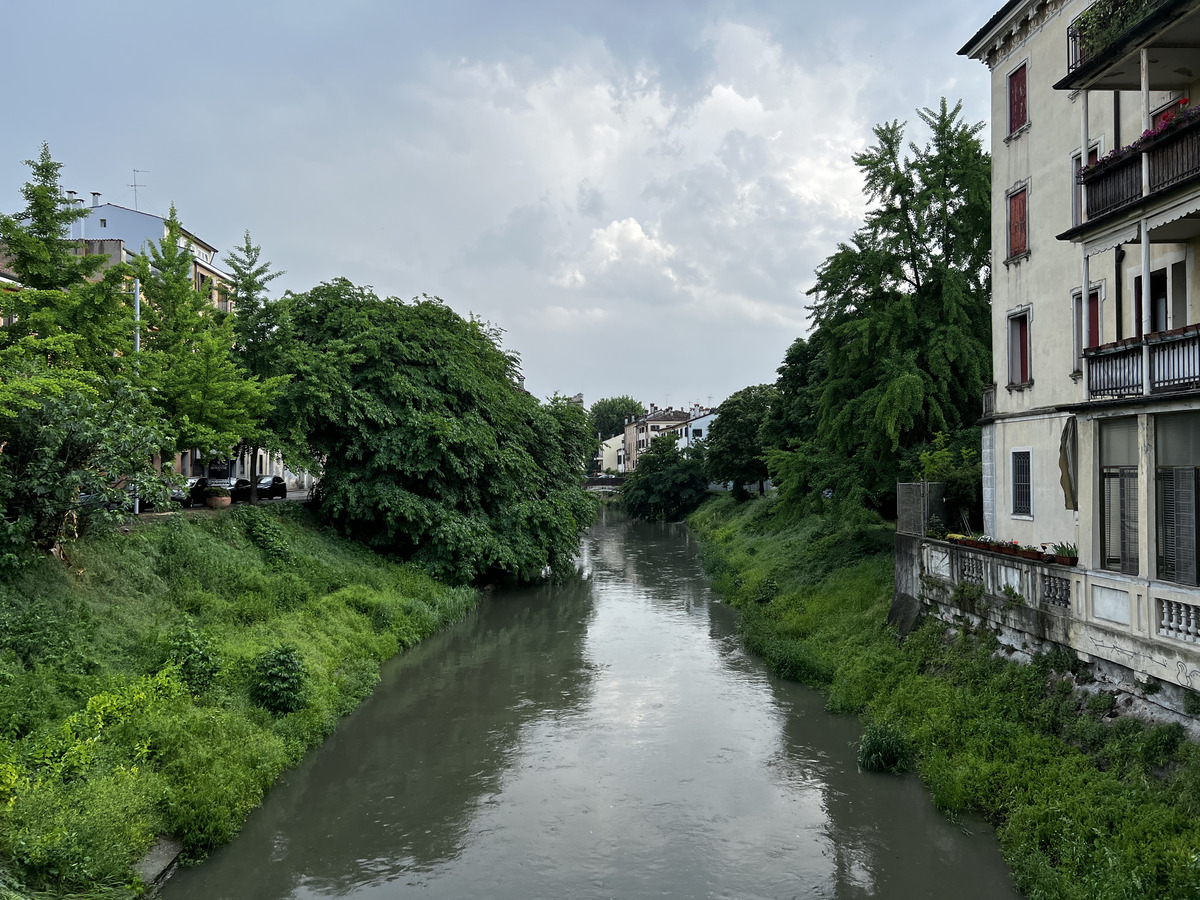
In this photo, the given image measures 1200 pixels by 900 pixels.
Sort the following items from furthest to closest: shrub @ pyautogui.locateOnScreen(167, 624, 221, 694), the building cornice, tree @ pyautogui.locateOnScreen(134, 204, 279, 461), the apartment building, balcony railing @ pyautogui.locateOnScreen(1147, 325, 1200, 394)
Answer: tree @ pyautogui.locateOnScreen(134, 204, 279, 461)
the building cornice
shrub @ pyautogui.locateOnScreen(167, 624, 221, 694)
the apartment building
balcony railing @ pyautogui.locateOnScreen(1147, 325, 1200, 394)

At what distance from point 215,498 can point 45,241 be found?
31.3 feet

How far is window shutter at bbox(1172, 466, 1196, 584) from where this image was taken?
11359 mm

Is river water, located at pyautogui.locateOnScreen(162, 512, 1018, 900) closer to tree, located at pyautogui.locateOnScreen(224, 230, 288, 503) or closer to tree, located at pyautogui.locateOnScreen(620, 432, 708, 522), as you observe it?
tree, located at pyautogui.locateOnScreen(224, 230, 288, 503)

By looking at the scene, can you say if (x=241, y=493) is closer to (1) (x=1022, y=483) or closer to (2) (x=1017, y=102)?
(1) (x=1022, y=483)

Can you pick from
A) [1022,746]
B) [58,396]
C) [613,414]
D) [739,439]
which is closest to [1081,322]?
[1022,746]

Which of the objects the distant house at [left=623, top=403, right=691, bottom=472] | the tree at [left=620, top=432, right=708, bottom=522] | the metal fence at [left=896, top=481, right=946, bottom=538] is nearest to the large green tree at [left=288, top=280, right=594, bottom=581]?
the metal fence at [left=896, top=481, right=946, bottom=538]

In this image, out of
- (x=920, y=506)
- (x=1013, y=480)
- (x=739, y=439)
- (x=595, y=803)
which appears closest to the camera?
(x=595, y=803)

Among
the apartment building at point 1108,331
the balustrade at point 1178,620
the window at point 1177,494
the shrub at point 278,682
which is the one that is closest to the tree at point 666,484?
the apartment building at point 1108,331

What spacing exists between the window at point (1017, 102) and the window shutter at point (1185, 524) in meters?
11.1

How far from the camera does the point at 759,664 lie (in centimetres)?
2208

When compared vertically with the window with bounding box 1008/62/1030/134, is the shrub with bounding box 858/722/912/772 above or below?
below

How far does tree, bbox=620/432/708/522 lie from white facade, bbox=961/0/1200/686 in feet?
173

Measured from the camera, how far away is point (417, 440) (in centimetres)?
2903

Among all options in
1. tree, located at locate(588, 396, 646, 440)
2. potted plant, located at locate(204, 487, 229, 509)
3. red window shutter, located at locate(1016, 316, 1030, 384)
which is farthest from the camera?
tree, located at locate(588, 396, 646, 440)
